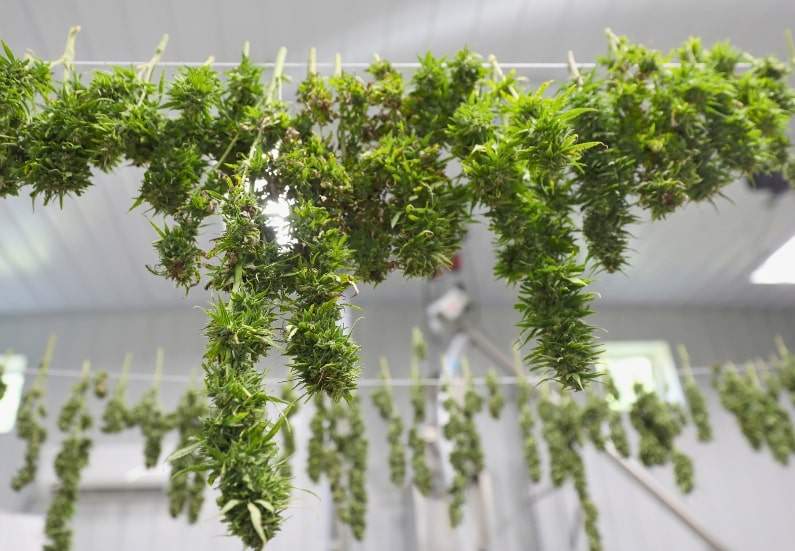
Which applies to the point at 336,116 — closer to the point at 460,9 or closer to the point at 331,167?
the point at 331,167

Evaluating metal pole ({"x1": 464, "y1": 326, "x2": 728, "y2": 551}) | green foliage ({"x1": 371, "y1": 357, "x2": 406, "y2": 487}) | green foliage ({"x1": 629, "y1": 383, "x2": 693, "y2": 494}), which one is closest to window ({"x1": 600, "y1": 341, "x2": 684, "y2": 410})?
metal pole ({"x1": 464, "y1": 326, "x2": 728, "y2": 551})

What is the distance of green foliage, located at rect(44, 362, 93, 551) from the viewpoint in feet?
9.06

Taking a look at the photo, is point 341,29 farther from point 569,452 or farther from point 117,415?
point 569,452

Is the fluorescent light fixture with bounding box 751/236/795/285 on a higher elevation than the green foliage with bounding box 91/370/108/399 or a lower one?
higher

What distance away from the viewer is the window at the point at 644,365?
5.52 m

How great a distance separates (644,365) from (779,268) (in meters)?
1.45

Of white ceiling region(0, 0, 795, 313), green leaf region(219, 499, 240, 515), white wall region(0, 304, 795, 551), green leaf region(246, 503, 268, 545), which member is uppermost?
white ceiling region(0, 0, 795, 313)

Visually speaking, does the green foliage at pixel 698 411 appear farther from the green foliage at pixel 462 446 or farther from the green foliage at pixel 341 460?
the green foliage at pixel 341 460

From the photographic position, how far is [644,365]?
18.7 ft

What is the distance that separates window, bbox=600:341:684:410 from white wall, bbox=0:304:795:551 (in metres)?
0.10

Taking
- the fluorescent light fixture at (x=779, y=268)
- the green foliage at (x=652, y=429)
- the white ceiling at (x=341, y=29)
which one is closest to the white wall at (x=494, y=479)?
the fluorescent light fixture at (x=779, y=268)

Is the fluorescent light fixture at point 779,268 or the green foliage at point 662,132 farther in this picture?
the fluorescent light fixture at point 779,268

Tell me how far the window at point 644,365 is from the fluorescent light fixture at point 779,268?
3.36ft

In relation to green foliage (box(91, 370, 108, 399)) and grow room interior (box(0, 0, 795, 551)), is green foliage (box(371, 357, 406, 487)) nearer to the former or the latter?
grow room interior (box(0, 0, 795, 551))
